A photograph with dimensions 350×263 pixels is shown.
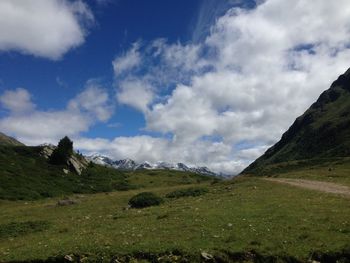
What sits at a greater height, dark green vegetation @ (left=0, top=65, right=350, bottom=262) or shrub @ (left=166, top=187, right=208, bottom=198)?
shrub @ (left=166, top=187, right=208, bottom=198)

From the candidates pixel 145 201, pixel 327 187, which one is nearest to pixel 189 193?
pixel 145 201

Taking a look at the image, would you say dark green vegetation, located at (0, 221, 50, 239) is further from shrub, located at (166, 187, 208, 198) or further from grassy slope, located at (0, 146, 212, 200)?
grassy slope, located at (0, 146, 212, 200)

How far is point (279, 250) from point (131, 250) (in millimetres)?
7771

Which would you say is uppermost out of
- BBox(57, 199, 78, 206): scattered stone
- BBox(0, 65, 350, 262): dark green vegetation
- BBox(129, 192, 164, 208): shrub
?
BBox(57, 199, 78, 206): scattered stone

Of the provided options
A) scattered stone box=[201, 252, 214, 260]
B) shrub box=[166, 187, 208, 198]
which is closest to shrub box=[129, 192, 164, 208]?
shrub box=[166, 187, 208, 198]

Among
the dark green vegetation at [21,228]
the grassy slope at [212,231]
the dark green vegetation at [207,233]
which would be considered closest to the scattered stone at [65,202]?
the dark green vegetation at [207,233]

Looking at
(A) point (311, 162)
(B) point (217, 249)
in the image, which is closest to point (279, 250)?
(B) point (217, 249)

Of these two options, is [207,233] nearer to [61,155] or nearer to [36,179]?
[36,179]

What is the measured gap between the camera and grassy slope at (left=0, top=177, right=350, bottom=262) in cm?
2245

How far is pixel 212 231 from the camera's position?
25.8 m

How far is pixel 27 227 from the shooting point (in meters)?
35.5

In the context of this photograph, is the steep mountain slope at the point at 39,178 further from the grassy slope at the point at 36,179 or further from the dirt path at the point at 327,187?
the dirt path at the point at 327,187

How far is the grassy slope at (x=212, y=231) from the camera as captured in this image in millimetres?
22453

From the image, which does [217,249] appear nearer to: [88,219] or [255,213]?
[255,213]
